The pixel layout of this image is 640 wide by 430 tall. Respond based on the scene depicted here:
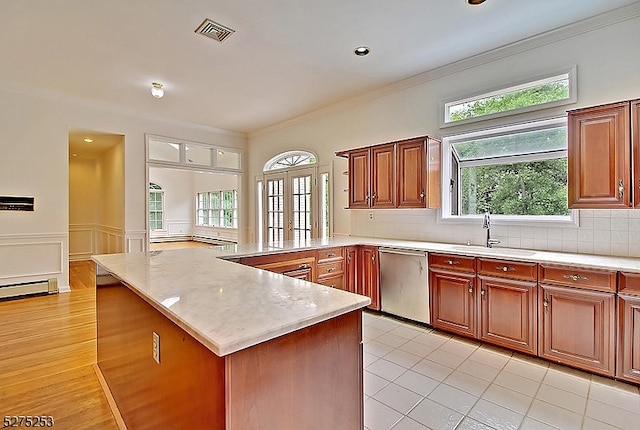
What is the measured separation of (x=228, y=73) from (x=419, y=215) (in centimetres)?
299

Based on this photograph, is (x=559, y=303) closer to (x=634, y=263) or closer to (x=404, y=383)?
(x=634, y=263)

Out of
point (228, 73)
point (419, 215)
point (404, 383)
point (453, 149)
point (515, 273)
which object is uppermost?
point (228, 73)

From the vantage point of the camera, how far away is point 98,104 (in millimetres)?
5102

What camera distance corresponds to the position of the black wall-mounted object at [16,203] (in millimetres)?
4441

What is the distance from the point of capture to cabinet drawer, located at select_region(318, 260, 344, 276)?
3.69m

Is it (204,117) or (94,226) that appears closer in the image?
(204,117)

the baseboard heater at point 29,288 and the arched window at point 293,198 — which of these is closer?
the baseboard heater at point 29,288

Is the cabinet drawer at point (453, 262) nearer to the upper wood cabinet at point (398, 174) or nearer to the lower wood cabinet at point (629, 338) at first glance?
the upper wood cabinet at point (398, 174)

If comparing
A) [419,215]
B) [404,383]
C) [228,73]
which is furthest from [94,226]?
[404,383]

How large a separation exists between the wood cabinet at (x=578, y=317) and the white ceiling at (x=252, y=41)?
2.25 meters

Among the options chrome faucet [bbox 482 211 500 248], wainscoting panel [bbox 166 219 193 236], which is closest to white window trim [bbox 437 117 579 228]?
chrome faucet [bbox 482 211 500 248]

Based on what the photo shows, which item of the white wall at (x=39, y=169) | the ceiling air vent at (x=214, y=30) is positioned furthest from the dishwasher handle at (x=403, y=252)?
the white wall at (x=39, y=169)

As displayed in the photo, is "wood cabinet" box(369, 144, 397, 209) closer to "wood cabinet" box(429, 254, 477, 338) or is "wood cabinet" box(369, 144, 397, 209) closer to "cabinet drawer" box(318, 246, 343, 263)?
"cabinet drawer" box(318, 246, 343, 263)

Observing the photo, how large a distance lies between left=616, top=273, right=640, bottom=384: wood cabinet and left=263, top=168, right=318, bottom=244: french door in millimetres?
3950
